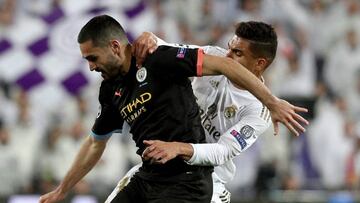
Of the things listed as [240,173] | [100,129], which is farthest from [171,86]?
[240,173]

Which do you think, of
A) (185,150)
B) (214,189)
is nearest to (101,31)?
(185,150)

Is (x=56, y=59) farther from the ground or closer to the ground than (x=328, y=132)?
farther from the ground

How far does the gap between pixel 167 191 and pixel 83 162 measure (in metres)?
0.83

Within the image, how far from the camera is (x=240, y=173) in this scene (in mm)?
10938

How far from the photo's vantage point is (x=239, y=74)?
539 centimetres

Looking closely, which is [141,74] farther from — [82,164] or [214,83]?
[82,164]

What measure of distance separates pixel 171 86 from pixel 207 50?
0.60 m

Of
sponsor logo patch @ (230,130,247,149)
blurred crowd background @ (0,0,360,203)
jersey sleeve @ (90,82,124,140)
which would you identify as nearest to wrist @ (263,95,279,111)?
sponsor logo patch @ (230,130,247,149)

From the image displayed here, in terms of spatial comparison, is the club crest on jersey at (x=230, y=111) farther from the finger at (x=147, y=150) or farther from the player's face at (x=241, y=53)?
the finger at (x=147, y=150)

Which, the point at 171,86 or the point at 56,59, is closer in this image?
the point at 171,86

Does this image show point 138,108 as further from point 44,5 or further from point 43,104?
point 44,5

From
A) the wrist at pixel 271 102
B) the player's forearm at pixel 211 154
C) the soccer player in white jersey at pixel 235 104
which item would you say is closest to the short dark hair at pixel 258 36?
the soccer player in white jersey at pixel 235 104

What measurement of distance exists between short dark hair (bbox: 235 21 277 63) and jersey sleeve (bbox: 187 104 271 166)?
1.36 feet

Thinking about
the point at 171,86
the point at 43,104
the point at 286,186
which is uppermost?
the point at 171,86
